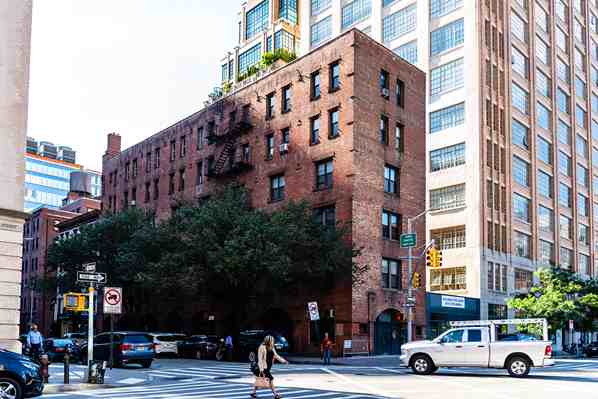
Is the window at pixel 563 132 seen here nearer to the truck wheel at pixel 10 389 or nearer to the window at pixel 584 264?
the window at pixel 584 264

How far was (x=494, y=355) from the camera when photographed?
2578cm

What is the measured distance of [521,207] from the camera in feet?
220

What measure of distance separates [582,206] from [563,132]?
972cm

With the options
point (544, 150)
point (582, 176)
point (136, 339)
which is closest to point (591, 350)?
point (544, 150)

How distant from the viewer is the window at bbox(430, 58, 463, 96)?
63644 millimetres

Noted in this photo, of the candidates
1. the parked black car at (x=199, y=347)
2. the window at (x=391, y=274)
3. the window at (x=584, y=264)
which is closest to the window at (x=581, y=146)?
the window at (x=584, y=264)

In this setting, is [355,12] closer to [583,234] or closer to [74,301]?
[583,234]

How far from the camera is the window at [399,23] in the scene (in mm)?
68875

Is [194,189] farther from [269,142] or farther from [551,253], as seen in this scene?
[551,253]

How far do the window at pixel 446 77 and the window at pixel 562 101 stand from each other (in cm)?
1802

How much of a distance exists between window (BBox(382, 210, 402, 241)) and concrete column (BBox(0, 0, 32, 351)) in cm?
2630

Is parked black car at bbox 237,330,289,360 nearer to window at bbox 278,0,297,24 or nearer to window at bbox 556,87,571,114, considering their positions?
window at bbox 556,87,571,114

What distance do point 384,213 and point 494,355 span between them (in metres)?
20.7

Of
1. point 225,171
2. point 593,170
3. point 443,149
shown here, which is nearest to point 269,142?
point 225,171
